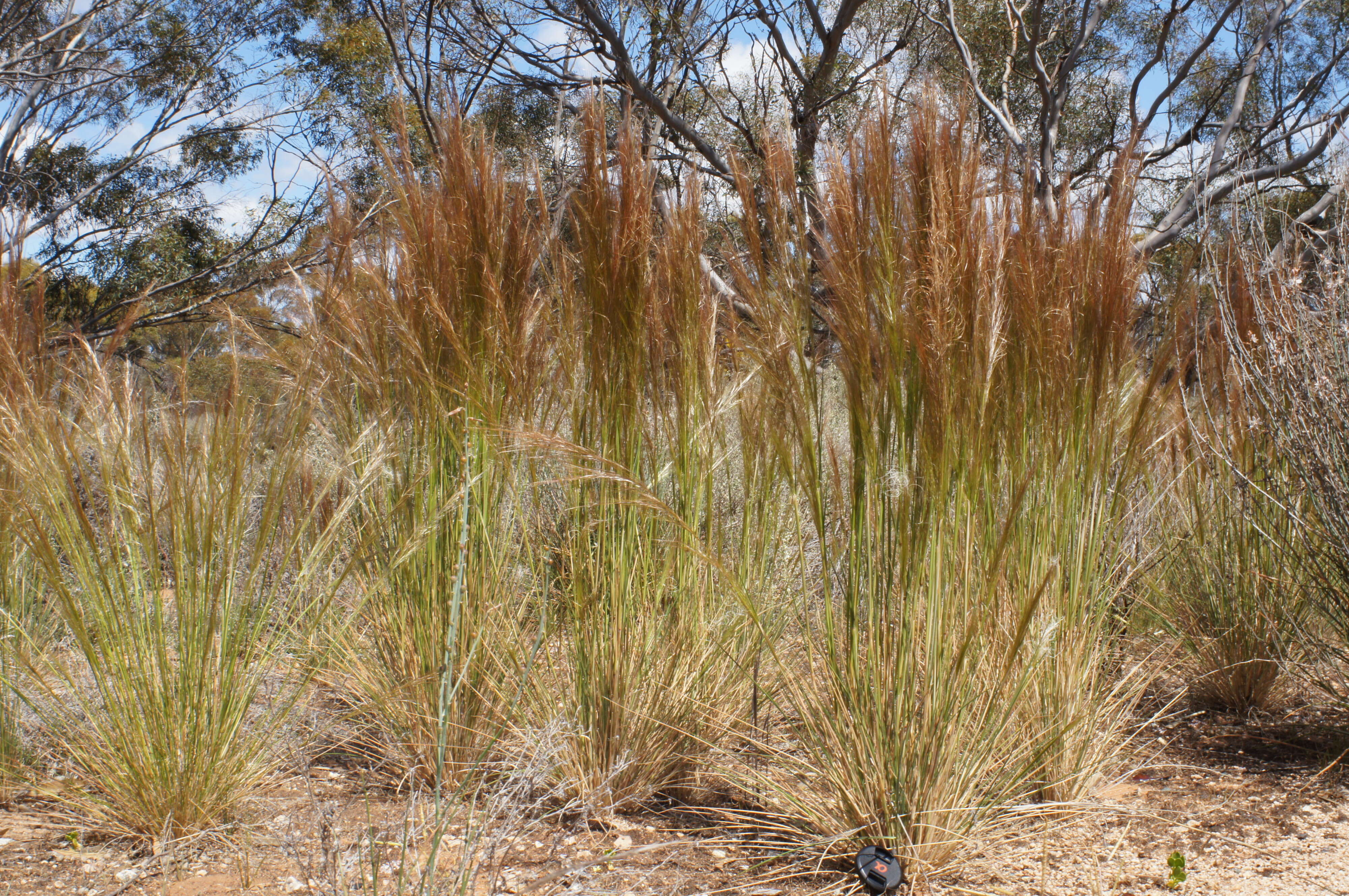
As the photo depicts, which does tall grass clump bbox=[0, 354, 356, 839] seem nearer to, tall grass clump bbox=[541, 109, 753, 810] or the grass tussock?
the grass tussock

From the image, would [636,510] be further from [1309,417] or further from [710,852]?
[1309,417]

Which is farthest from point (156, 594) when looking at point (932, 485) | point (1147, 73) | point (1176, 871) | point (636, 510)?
point (1147, 73)

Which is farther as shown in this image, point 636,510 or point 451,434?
point 451,434

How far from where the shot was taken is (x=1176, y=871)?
1.82 meters

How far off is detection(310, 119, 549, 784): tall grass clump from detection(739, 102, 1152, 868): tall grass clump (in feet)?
2.33

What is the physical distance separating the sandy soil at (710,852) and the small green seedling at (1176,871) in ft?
0.06

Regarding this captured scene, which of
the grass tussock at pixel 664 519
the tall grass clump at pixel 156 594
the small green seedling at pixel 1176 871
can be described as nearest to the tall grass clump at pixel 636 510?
the grass tussock at pixel 664 519

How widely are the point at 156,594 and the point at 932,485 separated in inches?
69.1

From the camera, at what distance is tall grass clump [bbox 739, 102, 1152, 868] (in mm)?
1811

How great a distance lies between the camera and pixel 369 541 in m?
2.36

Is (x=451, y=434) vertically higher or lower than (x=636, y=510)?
higher

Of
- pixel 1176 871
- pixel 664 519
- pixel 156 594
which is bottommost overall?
pixel 1176 871

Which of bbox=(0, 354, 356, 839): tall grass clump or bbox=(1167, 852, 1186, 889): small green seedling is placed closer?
bbox=(1167, 852, 1186, 889): small green seedling

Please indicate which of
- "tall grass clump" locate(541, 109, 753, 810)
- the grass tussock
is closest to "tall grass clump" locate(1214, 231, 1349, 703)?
the grass tussock
